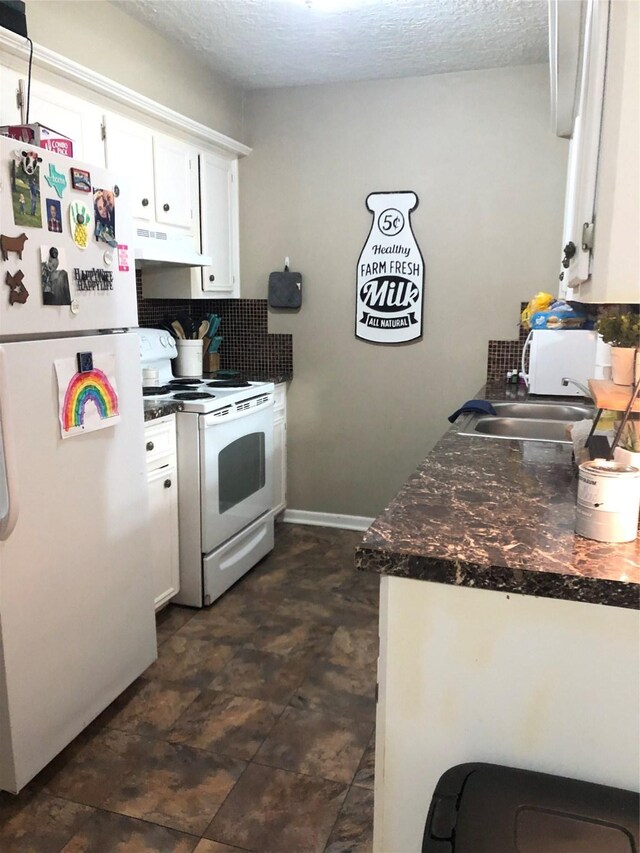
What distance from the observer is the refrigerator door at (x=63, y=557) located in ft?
5.35

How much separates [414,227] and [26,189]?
2259 mm

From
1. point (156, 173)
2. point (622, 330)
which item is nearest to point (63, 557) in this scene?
point (622, 330)

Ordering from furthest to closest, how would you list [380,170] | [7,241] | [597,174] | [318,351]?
[318,351] → [380,170] → [7,241] → [597,174]

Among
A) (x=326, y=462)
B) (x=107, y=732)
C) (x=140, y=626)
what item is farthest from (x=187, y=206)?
(x=107, y=732)

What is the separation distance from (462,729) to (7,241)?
1.47 meters

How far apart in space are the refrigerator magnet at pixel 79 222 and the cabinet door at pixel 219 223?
1.55 meters

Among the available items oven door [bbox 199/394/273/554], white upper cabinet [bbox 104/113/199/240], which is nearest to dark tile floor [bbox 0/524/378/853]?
oven door [bbox 199/394/273/554]

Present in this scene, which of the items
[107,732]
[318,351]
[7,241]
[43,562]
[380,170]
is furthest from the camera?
[318,351]

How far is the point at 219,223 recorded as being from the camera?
3.49 meters

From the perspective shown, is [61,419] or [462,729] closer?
[462,729]

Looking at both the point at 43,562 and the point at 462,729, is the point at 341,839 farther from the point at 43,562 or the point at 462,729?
the point at 43,562

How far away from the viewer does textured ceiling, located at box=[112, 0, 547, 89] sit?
2527 millimetres

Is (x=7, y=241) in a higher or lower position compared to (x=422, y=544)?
higher

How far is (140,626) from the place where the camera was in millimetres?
2178
